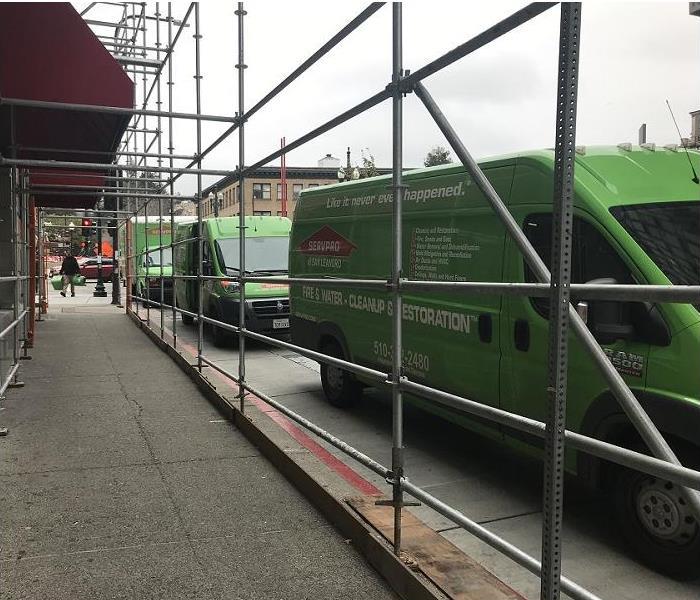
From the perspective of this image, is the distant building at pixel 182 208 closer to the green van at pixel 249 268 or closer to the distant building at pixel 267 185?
the green van at pixel 249 268

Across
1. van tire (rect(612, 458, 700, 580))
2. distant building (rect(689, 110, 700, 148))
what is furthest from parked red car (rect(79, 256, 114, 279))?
distant building (rect(689, 110, 700, 148))

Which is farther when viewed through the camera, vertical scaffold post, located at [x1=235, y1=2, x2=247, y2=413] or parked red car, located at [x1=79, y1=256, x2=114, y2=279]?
parked red car, located at [x1=79, y1=256, x2=114, y2=279]

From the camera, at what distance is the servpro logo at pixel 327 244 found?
6.56m

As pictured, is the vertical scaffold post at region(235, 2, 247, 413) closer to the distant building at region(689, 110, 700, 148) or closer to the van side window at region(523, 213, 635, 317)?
the van side window at region(523, 213, 635, 317)

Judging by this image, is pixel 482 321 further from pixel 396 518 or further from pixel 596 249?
pixel 396 518

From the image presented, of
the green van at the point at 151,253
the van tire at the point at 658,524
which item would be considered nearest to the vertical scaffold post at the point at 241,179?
the van tire at the point at 658,524

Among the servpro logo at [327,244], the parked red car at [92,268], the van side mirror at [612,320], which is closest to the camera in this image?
the van side mirror at [612,320]

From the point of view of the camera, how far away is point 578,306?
98.4 inches

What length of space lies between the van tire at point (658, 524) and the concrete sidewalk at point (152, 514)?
4.39ft

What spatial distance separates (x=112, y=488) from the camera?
4.34 m

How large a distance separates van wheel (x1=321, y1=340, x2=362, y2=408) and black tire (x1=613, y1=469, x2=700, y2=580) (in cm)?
344

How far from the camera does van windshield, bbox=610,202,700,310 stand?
138 inches

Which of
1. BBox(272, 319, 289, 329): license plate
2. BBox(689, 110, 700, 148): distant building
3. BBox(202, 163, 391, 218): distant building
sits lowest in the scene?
BBox(272, 319, 289, 329): license plate

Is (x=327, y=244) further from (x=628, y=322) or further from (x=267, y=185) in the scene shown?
(x=628, y=322)
